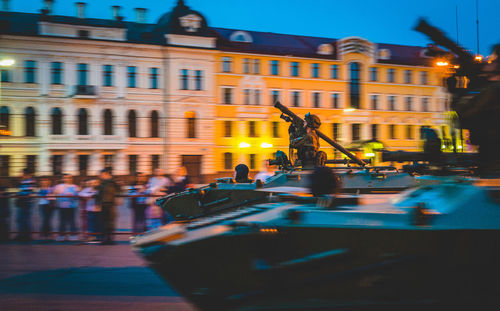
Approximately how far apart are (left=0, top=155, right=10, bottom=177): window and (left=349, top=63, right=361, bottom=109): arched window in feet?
91.0

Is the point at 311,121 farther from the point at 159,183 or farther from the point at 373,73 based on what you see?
the point at 373,73

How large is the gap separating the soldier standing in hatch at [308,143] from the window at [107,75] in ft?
88.6

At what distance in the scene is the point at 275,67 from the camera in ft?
125

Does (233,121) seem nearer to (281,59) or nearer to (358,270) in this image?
(281,59)

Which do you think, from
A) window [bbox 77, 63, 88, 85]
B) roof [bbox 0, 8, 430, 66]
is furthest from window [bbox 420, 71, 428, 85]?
window [bbox 77, 63, 88, 85]

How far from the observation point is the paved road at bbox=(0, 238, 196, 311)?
6.24 meters

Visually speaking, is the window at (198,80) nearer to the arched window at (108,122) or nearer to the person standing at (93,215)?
the arched window at (108,122)

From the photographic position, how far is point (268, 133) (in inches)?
1487

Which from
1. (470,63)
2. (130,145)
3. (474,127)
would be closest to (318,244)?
(474,127)

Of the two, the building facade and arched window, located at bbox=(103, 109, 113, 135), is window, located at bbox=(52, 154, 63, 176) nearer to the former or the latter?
the building facade

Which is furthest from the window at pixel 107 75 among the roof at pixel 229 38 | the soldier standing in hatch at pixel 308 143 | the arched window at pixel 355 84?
the soldier standing in hatch at pixel 308 143

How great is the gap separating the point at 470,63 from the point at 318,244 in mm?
3000

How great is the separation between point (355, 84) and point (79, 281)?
121 ft

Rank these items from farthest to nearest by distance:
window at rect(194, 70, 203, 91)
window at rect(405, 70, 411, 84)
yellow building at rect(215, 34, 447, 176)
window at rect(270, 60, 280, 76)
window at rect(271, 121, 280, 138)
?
1. window at rect(405, 70, 411, 84)
2. window at rect(270, 60, 280, 76)
3. window at rect(271, 121, 280, 138)
4. yellow building at rect(215, 34, 447, 176)
5. window at rect(194, 70, 203, 91)
